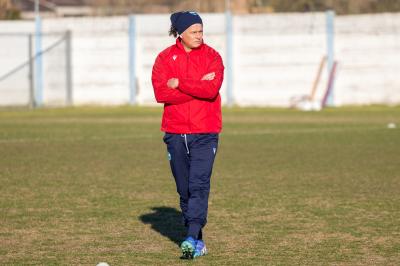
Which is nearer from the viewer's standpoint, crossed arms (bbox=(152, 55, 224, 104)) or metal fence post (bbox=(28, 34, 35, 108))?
crossed arms (bbox=(152, 55, 224, 104))

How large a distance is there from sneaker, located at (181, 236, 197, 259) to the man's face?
5.61 feet

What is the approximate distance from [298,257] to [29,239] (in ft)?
9.21

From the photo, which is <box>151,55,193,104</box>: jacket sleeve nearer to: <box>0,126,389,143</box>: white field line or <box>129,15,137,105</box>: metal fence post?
<box>0,126,389,143</box>: white field line

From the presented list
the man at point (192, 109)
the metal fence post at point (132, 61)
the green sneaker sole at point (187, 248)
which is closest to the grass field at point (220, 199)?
the green sneaker sole at point (187, 248)

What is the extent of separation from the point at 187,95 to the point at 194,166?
0.64 m

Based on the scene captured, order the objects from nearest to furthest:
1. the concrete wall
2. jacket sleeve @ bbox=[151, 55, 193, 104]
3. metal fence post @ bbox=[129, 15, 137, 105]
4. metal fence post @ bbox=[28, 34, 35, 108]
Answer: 1. jacket sleeve @ bbox=[151, 55, 193, 104]
2. the concrete wall
3. metal fence post @ bbox=[28, 34, 35, 108]
4. metal fence post @ bbox=[129, 15, 137, 105]

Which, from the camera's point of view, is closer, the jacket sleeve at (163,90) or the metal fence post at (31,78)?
the jacket sleeve at (163,90)

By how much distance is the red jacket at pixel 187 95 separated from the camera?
9.44 meters

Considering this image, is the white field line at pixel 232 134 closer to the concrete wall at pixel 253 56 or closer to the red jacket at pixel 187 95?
the concrete wall at pixel 253 56

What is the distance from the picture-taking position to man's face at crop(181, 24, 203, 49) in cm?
939

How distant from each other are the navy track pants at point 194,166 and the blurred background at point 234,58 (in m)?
28.8

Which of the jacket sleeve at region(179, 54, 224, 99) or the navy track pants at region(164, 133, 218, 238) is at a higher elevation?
the jacket sleeve at region(179, 54, 224, 99)

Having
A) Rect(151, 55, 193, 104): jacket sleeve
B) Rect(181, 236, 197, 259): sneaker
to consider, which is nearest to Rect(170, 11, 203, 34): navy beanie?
Rect(151, 55, 193, 104): jacket sleeve

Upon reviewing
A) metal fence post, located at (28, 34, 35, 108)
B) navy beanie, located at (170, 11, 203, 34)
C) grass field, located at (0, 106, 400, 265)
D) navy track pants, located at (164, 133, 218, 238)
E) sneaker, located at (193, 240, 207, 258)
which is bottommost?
metal fence post, located at (28, 34, 35, 108)
